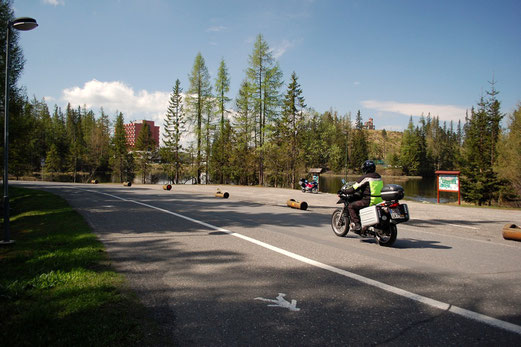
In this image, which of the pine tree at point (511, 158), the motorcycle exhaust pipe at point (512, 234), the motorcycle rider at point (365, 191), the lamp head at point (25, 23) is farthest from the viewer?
the pine tree at point (511, 158)

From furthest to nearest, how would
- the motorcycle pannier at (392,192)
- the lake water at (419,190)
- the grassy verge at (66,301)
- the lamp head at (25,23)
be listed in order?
the lake water at (419,190) < the lamp head at (25,23) < the motorcycle pannier at (392,192) < the grassy verge at (66,301)

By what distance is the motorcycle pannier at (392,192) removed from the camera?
6684mm

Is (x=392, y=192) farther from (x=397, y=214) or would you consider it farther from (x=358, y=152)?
(x=358, y=152)

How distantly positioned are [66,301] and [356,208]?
6.03 meters

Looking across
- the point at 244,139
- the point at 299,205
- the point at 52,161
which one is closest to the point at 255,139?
the point at 244,139

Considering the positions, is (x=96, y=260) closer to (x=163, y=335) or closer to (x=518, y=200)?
(x=163, y=335)

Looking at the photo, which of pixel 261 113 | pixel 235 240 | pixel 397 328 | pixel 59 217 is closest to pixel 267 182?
pixel 261 113

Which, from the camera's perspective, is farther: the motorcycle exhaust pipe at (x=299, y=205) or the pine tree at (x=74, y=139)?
the pine tree at (x=74, y=139)

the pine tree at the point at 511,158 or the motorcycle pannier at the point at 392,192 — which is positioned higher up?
the pine tree at the point at 511,158

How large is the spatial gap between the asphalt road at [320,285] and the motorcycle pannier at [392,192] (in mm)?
1122

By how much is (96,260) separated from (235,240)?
2919 millimetres

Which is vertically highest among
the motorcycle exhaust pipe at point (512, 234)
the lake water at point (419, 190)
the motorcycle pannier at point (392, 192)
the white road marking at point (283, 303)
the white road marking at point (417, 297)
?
the motorcycle pannier at point (392, 192)

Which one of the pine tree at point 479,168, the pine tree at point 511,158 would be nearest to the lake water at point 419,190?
the pine tree at point 479,168

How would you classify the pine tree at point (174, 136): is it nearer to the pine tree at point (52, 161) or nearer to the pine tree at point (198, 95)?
the pine tree at point (198, 95)
